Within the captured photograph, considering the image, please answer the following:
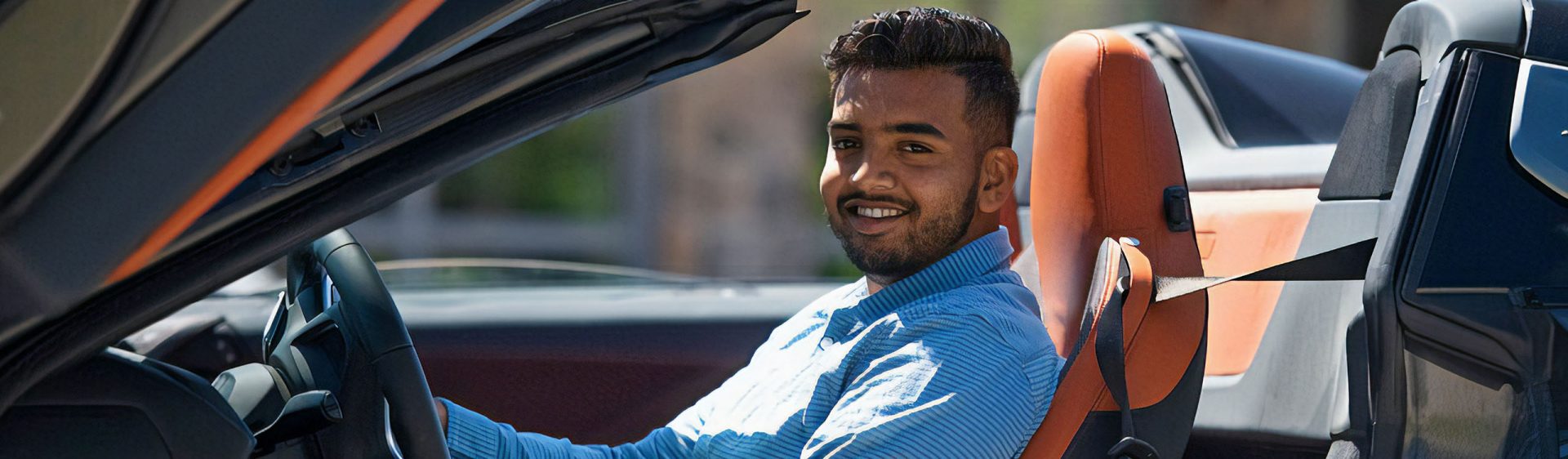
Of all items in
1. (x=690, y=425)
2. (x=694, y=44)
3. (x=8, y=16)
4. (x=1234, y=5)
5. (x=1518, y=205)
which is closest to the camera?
(x=8, y=16)

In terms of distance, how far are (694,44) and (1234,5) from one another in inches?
289

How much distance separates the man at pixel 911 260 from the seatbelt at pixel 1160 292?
0.08 meters

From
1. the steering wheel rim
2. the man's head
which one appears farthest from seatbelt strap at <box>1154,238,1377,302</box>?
the steering wheel rim

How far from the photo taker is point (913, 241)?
4.91 ft

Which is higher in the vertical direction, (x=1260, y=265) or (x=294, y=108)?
(x=294, y=108)

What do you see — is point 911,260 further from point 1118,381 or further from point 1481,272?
point 1481,272

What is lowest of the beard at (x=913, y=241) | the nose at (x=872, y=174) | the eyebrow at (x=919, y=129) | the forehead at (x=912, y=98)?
the beard at (x=913, y=241)

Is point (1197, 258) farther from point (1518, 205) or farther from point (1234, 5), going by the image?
point (1234, 5)

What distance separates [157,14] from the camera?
0.81 metres

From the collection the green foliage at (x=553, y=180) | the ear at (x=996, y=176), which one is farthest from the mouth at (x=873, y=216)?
the green foliage at (x=553, y=180)

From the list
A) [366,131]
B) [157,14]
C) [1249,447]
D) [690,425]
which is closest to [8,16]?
[157,14]

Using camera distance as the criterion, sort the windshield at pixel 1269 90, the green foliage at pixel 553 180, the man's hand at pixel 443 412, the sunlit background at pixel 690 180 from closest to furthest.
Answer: the man's hand at pixel 443 412, the windshield at pixel 1269 90, the sunlit background at pixel 690 180, the green foliage at pixel 553 180

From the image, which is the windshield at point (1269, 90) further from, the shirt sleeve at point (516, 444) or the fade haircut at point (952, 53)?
the shirt sleeve at point (516, 444)

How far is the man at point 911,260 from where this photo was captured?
4.52ft
